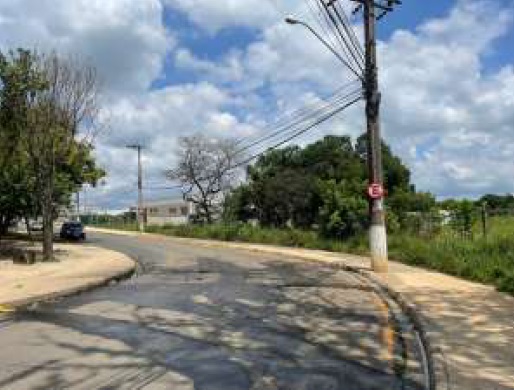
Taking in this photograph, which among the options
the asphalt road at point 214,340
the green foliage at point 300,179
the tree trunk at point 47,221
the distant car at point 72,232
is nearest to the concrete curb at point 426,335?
the asphalt road at point 214,340

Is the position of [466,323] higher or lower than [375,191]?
lower

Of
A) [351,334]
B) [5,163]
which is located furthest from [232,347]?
[5,163]

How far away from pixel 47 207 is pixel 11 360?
27.6 meters

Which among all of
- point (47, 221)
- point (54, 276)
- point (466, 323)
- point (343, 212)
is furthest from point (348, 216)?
point (466, 323)

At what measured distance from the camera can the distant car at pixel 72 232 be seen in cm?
6825

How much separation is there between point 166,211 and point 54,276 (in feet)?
355

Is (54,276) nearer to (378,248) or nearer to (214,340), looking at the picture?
(378,248)

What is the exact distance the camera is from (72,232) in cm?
6862

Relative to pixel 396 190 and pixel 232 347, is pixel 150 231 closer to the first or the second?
pixel 396 190

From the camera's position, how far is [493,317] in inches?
617

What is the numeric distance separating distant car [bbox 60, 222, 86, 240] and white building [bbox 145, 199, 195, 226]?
2193 inches

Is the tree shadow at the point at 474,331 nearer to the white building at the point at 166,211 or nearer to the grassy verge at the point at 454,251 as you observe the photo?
the grassy verge at the point at 454,251

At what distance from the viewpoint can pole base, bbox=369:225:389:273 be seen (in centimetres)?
2700

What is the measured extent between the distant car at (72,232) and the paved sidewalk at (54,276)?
89.3ft
